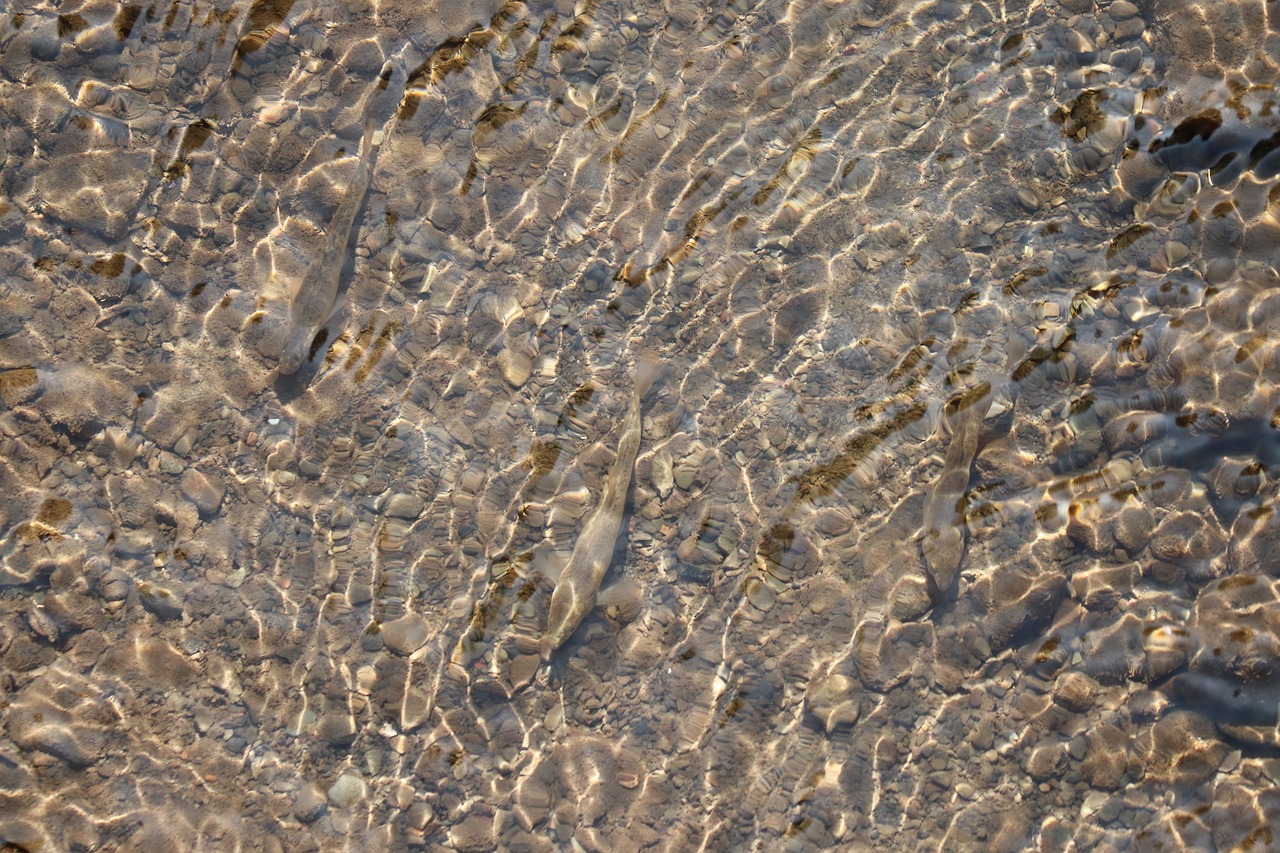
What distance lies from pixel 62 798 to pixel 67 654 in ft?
2.58

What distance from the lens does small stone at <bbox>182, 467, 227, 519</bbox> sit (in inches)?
203

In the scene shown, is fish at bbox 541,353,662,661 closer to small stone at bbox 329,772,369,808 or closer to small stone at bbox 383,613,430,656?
small stone at bbox 383,613,430,656

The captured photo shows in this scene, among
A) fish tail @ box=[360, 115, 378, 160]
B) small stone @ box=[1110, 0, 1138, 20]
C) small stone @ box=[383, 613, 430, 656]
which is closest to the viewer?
small stone @ box=[383, 613, 430, 656]

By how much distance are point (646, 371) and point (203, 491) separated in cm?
295

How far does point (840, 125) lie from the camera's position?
18.6 ft

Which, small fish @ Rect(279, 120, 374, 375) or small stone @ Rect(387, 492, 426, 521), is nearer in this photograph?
small stone @ Rect(387, 492, 426, 521)

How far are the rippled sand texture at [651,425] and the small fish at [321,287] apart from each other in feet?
0.36

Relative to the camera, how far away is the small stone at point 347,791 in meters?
4.61

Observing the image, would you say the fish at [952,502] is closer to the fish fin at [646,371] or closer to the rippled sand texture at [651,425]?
the rippled sand texture at [651,425]

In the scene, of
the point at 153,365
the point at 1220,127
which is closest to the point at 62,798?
the point at 153,365

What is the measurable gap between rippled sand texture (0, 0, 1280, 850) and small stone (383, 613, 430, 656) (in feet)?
0.10

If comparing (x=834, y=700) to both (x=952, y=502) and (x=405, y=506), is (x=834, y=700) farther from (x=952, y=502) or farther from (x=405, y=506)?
(x=405, y=506)

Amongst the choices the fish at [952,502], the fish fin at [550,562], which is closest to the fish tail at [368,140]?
the fish fin at [550,562]

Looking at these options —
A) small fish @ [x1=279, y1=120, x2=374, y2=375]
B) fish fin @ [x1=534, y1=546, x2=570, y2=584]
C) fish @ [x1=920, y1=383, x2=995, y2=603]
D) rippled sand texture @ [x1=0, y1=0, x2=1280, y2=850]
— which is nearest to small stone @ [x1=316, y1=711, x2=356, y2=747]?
rippled sand texture @ [x1=0, y1=0, x2=1280, y2=850]
